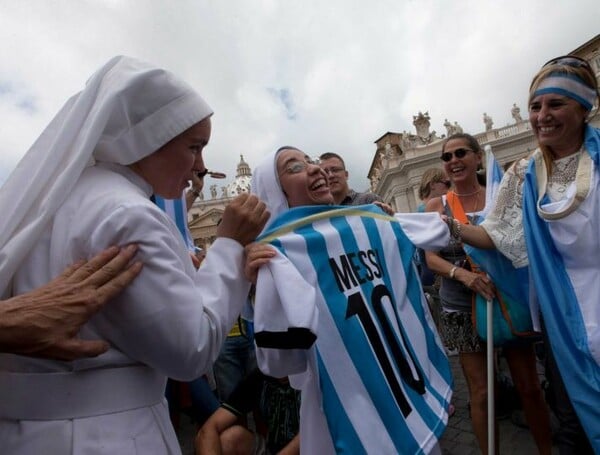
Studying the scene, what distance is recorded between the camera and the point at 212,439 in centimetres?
190

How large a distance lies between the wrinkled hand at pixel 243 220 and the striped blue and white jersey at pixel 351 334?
0.15m

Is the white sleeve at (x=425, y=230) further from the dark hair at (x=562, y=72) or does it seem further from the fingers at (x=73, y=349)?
the fingers at (x=73, y=349)

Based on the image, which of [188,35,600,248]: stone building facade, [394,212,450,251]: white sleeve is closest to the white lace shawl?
[394,212,450,251]: white sleeve

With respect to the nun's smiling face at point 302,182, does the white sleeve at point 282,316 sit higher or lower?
lower

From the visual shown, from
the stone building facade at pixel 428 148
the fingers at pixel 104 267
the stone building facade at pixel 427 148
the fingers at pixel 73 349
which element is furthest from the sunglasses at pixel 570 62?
the stone building facade at pixel 428 148

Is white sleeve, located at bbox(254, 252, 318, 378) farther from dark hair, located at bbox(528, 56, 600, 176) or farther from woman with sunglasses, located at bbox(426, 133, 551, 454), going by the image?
dark hair, located at bbox(528, 56, 600, 176)

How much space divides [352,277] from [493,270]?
114 cm

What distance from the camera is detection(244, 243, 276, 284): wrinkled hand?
136 centimetres

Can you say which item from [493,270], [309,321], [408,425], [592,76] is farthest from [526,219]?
[309,321]

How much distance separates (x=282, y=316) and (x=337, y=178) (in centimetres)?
260

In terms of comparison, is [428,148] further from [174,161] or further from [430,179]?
[174,161]

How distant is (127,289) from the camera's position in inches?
37.7

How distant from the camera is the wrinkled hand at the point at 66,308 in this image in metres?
0.84

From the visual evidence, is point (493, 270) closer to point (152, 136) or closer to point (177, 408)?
point (152, 136)
